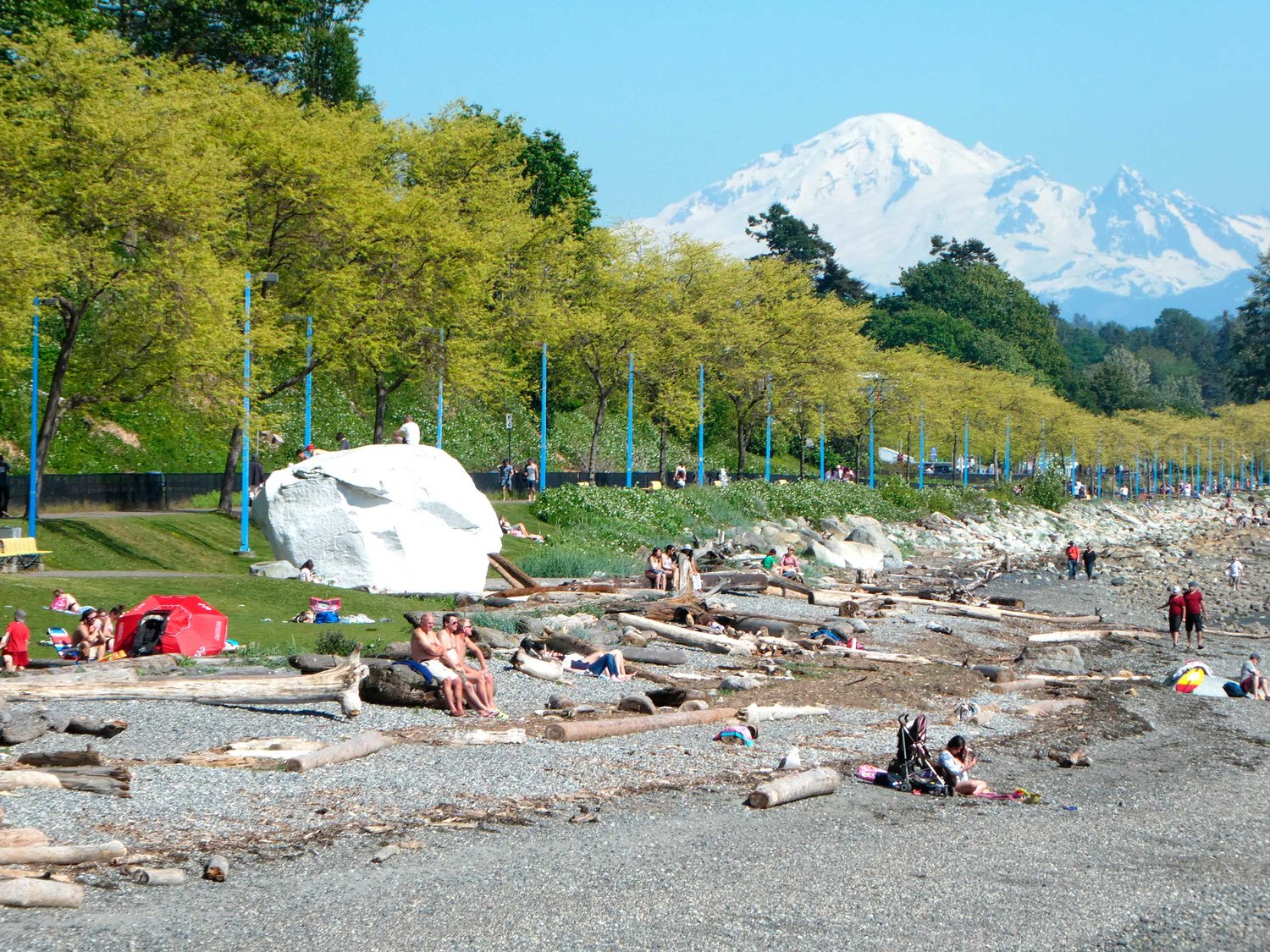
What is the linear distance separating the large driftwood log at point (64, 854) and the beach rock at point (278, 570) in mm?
18677

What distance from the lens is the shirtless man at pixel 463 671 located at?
17.7m

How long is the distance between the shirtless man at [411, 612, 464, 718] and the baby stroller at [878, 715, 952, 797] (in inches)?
209

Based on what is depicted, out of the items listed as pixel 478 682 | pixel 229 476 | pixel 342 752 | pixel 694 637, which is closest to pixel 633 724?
pixel 478 682

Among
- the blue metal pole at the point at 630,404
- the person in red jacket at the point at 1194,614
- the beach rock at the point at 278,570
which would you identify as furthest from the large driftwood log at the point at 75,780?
the blue metal pole at the point at 630,404

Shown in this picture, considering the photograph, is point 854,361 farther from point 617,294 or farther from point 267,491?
point 267,491

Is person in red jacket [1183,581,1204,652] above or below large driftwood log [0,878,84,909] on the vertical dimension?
below

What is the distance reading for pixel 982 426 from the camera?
109 m

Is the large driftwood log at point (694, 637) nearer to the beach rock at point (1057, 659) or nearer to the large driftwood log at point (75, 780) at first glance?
the beach rock at point (1057, 659)

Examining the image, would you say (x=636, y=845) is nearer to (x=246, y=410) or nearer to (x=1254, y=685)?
(x=1254, y=685)

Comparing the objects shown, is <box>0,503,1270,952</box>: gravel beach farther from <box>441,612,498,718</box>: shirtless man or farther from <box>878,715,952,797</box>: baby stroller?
<box>441,612,498,718</box>: shirtless man

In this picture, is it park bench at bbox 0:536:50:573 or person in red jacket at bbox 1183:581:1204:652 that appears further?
person in red jacket at bbox 1183:581:1204:652

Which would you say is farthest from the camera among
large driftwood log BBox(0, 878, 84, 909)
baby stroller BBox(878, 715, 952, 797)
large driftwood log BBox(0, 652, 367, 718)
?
large driftwood log BBox(0, 652, 367, 718)

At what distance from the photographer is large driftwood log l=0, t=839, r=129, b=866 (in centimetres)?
1004

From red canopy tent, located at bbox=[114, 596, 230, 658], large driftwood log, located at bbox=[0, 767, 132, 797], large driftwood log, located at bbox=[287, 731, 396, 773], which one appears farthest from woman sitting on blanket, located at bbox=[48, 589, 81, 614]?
large driftwood log, located at bbox=[0, 767, 132, 797]
